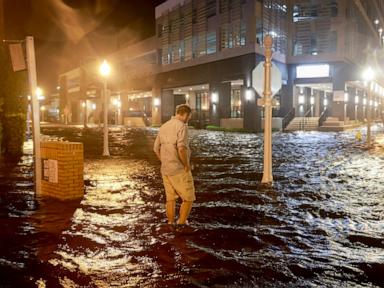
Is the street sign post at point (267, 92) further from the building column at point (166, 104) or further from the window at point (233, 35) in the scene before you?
the building column at point (166, 104)

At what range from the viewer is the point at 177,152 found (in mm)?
6113

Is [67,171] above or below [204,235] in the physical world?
above

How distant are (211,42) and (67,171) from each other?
36098 mm

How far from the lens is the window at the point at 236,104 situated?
4372 centimetres

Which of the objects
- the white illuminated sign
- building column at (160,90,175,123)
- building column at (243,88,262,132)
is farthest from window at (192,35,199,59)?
the white illuminated sign

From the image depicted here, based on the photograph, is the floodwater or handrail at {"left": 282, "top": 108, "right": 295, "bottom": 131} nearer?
the floodwater

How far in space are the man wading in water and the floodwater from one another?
656 mm

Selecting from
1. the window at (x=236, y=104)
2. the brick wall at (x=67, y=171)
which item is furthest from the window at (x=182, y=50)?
the brick wall at (x=67, y=171)

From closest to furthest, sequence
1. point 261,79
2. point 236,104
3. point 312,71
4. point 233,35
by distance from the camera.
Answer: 1. point 261,79
2. point 233,35
3. point 312,71
4. point 236,104

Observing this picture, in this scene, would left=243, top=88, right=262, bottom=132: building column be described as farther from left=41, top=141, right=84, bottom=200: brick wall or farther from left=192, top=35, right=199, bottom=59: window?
left=41, top=141, right=84, bottom=200: brick wall

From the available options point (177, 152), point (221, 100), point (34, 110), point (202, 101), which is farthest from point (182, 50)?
point (177, 152)

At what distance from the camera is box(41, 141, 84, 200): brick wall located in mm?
8398

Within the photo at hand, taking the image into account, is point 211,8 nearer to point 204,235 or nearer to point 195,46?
point 195,46

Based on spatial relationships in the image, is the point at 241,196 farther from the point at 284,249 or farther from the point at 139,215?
the point at 284,249
